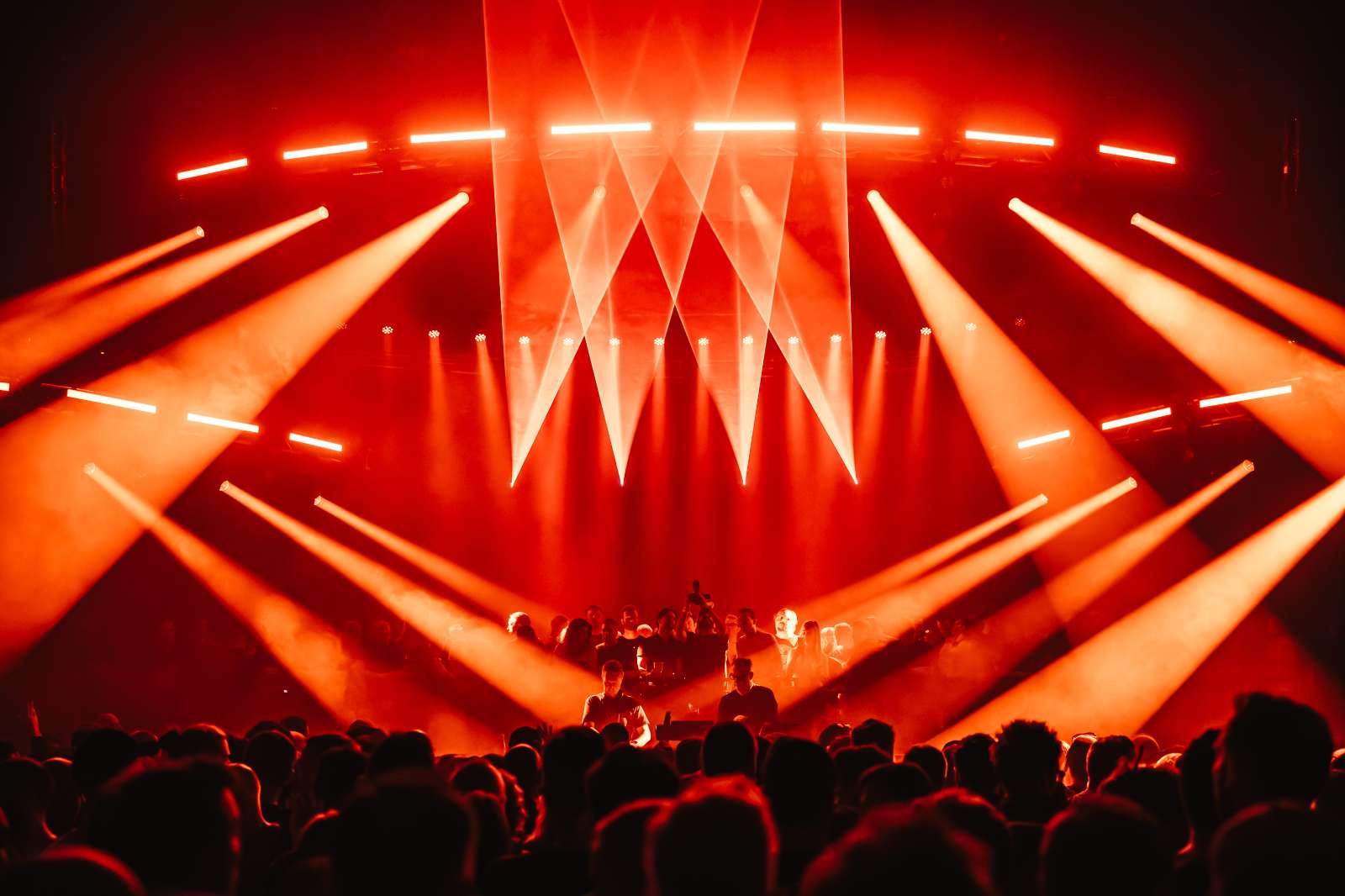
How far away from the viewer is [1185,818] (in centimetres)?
347

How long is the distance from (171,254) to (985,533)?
12172mm

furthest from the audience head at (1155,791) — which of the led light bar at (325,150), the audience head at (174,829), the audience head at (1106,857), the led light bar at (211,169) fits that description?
the led light bar at (211,169)

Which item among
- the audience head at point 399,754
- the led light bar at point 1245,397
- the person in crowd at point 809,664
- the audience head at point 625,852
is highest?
the led light bar at point 1245,397

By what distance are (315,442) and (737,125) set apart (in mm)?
8423

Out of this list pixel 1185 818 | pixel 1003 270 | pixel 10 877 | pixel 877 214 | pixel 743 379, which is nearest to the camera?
pixel 10 877

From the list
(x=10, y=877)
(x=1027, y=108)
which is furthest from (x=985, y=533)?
(x=10, y=877)

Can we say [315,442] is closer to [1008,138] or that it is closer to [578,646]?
[578,646]

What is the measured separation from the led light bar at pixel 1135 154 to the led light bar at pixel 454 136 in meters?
A: 5.88

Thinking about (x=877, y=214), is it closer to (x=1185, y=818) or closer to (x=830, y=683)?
(x=830, y=683)

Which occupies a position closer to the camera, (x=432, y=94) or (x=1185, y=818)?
(x=1185, y=818)

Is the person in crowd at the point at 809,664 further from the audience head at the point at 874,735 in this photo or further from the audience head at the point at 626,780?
the audience head at the point at 626,780

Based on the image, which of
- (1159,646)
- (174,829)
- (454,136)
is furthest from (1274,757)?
(1159,646)

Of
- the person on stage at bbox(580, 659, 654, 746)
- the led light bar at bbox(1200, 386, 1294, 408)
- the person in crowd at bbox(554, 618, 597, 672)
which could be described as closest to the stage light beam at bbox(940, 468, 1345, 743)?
the led light bar at bbox(1200, 386, 1294, 408)

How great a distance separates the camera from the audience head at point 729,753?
12.3ft
